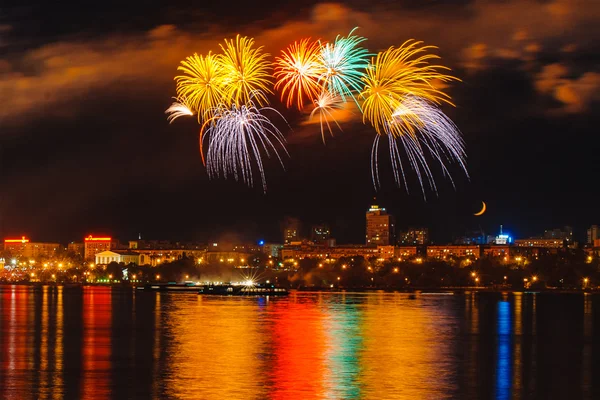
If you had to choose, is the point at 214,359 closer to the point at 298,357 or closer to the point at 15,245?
the point at 298,357

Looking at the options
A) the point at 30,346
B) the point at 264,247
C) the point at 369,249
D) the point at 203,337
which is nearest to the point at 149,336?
the point at 203,337

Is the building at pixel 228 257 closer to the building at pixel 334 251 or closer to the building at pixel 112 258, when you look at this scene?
the building at pixel 334 251

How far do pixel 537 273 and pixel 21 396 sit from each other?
9207 centimetres

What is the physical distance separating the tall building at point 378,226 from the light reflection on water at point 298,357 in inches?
4951

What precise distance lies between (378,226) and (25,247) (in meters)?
68.8

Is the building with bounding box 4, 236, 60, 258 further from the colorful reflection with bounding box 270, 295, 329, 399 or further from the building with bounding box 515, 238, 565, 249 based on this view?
the colorful reflection with bounding box 270, 295, 329, 399

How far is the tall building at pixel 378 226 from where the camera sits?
170750 mm

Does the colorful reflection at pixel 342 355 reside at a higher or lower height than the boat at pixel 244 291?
higher

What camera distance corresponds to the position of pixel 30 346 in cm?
2972

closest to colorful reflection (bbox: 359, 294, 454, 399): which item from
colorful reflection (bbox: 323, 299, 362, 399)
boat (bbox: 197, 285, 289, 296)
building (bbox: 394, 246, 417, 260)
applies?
colorful reflection (bbox: 323, 299, 362, 399)

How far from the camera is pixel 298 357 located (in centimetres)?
2589

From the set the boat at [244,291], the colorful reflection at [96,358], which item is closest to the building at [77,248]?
the boat at [244,291]

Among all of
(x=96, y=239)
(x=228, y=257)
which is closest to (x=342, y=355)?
(x=228, y=257)

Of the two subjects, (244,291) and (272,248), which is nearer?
(244,291)
